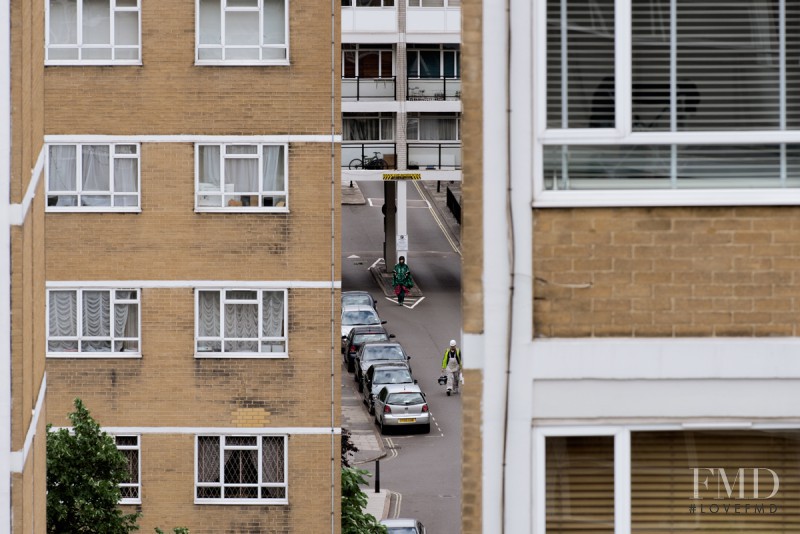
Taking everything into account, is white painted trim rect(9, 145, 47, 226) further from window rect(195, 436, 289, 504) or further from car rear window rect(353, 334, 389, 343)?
car rear window rect(353, 334, 389, 343)

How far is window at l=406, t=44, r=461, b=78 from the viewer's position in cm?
5734

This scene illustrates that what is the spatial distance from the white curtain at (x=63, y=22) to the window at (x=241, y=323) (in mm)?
4565

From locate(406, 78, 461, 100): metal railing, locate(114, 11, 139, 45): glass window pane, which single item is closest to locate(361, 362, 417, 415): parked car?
locate(406, 78, 461, 100): metal railing

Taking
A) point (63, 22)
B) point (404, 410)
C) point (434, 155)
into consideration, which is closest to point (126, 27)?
point (63, 22)

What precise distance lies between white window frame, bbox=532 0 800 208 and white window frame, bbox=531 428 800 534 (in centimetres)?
122

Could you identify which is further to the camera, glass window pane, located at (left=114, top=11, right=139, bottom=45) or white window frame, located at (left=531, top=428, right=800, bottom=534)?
glass window pane, located at (left=114, top=11, right=139, bottom=45)

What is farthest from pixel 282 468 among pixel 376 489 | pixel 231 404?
pixel 376 489

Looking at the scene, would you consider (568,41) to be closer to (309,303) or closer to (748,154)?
(748,154)

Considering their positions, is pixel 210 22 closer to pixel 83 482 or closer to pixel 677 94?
pixel 83 482

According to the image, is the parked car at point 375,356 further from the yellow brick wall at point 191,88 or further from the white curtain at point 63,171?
the yellow brick wall at point 191,88

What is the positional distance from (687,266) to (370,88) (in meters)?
50.6

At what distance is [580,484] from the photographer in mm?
8250

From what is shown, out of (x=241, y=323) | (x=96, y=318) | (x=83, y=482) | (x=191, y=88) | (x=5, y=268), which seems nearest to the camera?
(x=5, y=268)

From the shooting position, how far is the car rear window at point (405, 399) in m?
44.5
